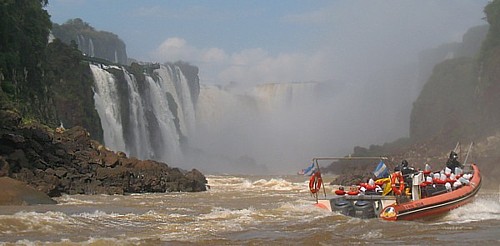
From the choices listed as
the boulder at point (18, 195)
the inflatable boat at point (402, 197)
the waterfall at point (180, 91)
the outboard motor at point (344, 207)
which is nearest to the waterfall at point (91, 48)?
the waterfall at point (180, 91)

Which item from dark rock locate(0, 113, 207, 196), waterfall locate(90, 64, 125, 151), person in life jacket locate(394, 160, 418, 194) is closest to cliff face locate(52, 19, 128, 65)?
waterfall locate(90, 64, 125, 151)

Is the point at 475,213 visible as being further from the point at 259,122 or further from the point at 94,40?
the point at 94,40

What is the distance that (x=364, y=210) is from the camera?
16.5 m

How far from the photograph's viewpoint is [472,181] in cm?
2016

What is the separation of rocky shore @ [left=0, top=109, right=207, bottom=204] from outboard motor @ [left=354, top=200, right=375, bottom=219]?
12575 millimetres

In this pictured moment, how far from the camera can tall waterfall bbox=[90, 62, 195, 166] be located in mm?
52406

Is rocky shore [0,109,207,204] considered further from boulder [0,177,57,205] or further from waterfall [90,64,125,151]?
waterfall [90,64,125,151]

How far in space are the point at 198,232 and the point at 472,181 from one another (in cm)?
992

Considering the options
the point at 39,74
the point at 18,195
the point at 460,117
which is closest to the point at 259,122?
the point at 460,117

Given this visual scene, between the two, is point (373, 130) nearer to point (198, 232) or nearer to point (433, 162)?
point (433, 162)

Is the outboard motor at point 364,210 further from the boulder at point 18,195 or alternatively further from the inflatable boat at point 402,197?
the boulder at point 18,195

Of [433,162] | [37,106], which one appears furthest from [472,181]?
[433,162]

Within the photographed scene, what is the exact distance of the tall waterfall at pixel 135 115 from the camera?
52.4 metres

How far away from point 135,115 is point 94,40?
5767 centimetres
